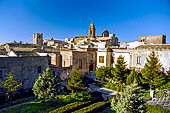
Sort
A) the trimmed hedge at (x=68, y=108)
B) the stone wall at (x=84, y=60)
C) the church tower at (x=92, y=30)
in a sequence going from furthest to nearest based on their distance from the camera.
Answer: the church tower at (x=92, y=30) < the stone wall at (x=84, y=60) < the trimmed hedge at (x=68, y=108)

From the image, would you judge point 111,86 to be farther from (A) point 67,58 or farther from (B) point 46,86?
(B) point 46,86

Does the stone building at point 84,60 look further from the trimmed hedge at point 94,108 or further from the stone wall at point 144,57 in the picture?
the trimmed hedge at point 94,108

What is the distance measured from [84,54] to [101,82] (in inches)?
291

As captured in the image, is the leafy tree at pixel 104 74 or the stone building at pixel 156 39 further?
the stone building at pixel 156 39

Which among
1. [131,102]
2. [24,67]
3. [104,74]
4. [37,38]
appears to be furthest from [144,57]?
[37,38]

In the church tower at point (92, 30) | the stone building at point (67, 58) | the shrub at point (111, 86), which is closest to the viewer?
the shrub at point (111, 86)

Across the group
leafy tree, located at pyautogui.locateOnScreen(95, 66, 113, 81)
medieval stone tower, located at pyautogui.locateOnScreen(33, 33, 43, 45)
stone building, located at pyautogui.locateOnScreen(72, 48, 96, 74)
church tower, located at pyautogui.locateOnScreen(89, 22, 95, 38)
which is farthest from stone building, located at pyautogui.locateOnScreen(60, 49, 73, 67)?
church tower, located at pyautogui.locateOnScreen(89, 22, 95, 38)

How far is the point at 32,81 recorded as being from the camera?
1966 centimetres

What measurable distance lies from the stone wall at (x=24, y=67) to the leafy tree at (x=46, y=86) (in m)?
4.17

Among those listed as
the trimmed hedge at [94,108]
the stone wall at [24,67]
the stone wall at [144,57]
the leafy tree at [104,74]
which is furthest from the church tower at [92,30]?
the trimmed hedge at [94,108]

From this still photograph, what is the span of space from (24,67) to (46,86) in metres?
5.51

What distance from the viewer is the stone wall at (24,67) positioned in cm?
1658

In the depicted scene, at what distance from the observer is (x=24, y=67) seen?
18.7m

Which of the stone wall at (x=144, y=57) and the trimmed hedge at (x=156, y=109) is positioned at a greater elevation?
the stone wall at (x=144, y=57)
